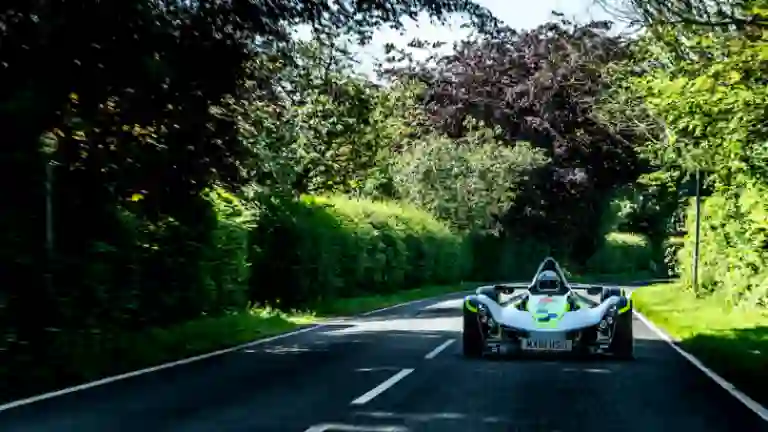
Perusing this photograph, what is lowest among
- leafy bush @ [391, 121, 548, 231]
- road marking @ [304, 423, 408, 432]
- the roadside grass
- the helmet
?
road marking @ [304, 423, 408, 432]

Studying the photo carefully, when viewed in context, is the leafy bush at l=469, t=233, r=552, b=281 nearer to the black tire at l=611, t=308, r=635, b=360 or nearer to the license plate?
the black tire at l=611, t=308, r=635, b=360

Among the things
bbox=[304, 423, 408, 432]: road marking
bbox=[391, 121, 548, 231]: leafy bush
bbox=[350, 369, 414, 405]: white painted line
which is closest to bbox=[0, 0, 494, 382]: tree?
bbox=[350, 369, 414, 405]: white painted line

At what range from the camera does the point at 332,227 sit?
109 feet

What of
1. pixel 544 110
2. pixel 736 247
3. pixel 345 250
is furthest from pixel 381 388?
pixel 544 110

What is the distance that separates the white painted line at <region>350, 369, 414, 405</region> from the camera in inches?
434

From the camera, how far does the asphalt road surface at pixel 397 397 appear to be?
9477 millimetres

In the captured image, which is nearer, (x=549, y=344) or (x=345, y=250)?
(x=549, y=344)

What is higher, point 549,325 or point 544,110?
point 544,110

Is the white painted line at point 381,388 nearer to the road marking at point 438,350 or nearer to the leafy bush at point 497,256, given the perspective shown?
the road marking at point 438,350

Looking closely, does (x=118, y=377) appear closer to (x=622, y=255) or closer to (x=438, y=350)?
(x=438, y=350)

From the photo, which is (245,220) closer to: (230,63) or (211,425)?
(230,63)

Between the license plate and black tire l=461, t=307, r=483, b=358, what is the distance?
2.76 feet

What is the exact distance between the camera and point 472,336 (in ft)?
52.3

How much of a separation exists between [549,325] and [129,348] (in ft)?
19.6
